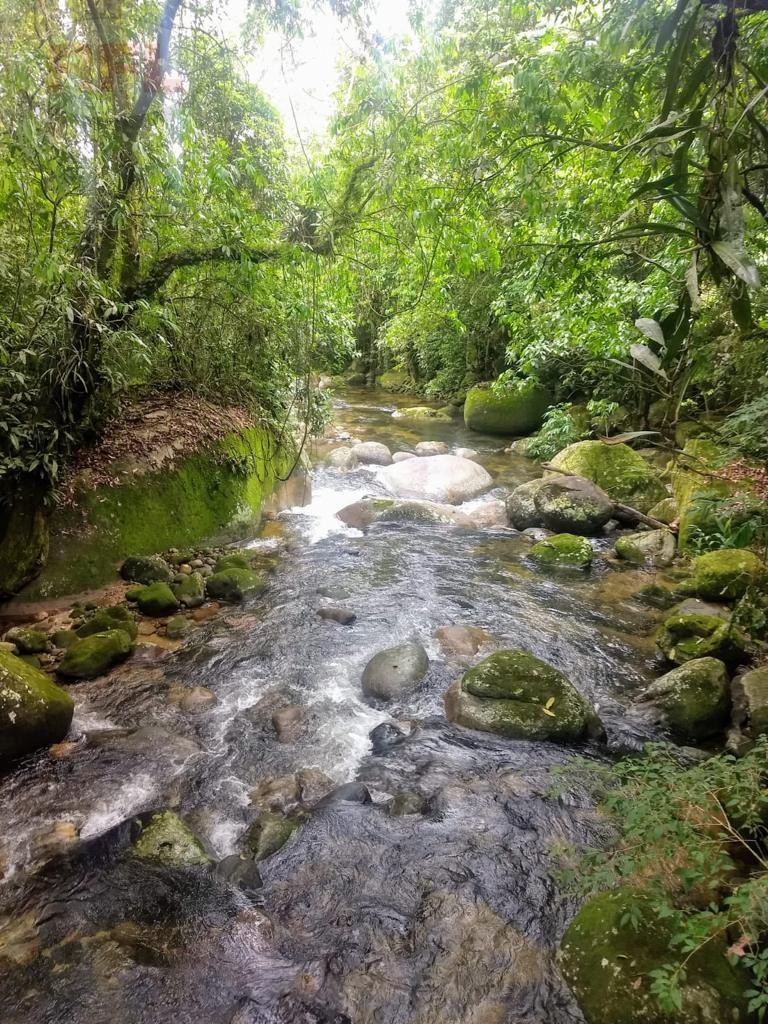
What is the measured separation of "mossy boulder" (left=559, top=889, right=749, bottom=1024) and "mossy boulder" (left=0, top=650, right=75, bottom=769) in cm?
349

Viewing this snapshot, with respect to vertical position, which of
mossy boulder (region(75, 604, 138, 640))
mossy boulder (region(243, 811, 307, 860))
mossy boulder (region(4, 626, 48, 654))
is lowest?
mossy boulder (region(243, 811, 307, 860))

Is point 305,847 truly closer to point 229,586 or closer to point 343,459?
point 229,586

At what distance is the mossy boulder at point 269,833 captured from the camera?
316cm

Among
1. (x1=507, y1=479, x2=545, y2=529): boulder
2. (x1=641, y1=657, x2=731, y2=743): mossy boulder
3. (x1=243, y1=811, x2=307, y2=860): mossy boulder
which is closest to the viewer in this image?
(x1=243, y1=811, x2=307, y2=860): mossy boulder

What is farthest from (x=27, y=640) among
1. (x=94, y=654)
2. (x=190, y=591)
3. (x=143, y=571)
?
(x=190, y=591)

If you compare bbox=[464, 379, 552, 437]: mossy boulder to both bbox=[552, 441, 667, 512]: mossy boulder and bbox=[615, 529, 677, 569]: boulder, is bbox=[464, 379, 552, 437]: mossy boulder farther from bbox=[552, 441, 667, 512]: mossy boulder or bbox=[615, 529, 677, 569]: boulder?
bbox=[615, 529, 677, 569]: boulder

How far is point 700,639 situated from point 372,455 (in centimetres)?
864

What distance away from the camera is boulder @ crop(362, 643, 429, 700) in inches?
185

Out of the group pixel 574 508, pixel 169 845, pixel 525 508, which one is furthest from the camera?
pixel 525 508

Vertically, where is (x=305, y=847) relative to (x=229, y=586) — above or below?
below

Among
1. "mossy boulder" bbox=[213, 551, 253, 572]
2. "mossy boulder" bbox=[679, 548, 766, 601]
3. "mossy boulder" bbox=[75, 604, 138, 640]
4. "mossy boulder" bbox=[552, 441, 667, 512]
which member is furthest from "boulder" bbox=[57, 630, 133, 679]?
"mossy boulder" bbox=[552, 441, 667, 512]

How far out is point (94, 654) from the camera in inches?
183

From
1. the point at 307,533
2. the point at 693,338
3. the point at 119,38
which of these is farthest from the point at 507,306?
the point at 693,338

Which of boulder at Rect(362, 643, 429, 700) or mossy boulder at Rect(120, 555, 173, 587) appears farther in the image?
mossy boulder at Rect(120, 555, 173, 587)
